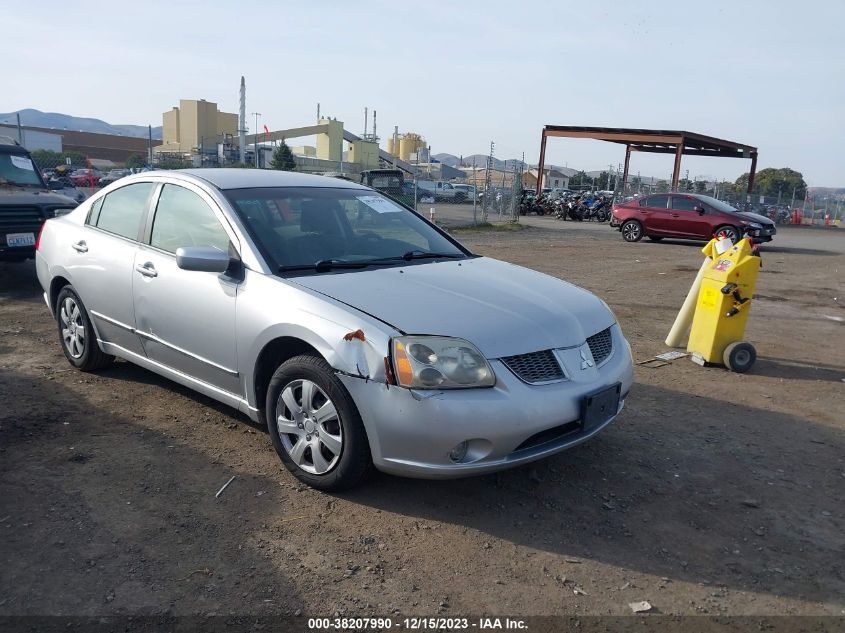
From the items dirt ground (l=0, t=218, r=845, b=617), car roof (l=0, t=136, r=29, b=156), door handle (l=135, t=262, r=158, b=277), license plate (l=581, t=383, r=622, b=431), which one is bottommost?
dirt ground (l=0, t=218, r=845, b=617)

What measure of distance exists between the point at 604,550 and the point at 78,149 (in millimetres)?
89582

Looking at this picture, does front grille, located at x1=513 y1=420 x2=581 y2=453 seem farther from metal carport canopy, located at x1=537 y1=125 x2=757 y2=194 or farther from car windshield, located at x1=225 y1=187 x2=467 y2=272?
metal carport canopy, located at x1=537 y1=125 x2=757 y2=194

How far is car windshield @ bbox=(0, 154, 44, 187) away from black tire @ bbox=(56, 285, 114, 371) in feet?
18.2

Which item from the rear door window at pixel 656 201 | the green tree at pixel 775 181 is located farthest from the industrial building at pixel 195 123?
the rear door window at pixel 656 201

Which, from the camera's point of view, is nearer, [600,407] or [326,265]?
[600,407]

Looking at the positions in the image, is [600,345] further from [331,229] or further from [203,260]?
[203,260]

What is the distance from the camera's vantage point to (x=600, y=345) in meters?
4.04

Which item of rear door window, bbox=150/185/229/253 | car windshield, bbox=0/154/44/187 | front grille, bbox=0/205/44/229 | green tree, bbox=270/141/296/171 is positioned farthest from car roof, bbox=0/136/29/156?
green tree, bbox=270/141/296/171

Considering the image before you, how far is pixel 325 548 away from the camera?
3264 millimetres

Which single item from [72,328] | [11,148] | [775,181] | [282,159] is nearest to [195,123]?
[282,159]

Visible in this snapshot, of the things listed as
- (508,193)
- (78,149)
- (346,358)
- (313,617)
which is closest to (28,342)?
(346,358)

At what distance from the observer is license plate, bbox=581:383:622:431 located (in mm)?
3641

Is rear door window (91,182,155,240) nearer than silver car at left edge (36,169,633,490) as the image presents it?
No

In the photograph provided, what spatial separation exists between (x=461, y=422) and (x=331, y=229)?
1.87 metres
